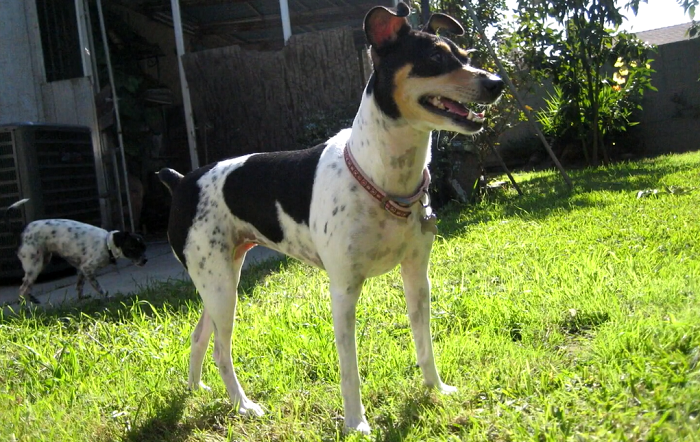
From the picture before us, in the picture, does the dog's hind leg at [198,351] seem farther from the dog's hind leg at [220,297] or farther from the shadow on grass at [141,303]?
the shadow on grass at [141,303]

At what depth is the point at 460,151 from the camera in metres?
7.93

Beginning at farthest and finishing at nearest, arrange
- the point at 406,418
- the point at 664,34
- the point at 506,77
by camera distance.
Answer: the point at 664,34 < the point at 506,77 < the point at 406,418

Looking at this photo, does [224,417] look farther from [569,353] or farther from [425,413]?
[569,353]

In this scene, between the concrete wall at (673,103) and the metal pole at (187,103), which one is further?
the concrete wall at (673,103)

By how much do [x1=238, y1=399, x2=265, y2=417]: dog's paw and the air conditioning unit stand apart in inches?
180

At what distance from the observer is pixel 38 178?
21.6 feet

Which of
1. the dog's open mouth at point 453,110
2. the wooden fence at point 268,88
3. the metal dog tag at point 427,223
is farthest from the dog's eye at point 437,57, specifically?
the wooden fence at point 268,88

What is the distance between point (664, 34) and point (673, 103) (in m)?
6.37

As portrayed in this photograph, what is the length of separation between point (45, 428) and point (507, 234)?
3.91m

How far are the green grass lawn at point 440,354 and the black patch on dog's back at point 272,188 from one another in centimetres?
80

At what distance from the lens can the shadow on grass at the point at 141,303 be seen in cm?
457

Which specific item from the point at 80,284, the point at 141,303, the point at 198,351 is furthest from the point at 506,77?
the point at 198,351

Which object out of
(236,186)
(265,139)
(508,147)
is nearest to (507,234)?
(236,186)

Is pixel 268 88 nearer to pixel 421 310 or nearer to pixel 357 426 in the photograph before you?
pixel 421 310
